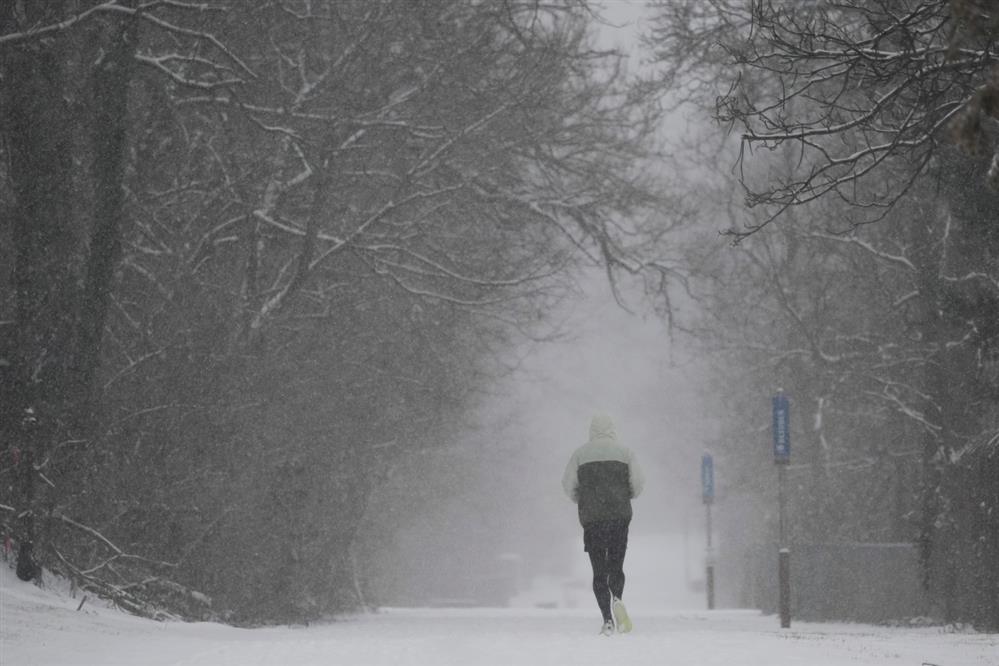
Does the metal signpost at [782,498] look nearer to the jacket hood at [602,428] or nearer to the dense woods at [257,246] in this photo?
the dense woods at [257,246]

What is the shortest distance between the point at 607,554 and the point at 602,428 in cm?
119

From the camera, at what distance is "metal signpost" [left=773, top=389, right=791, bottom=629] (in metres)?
18.9

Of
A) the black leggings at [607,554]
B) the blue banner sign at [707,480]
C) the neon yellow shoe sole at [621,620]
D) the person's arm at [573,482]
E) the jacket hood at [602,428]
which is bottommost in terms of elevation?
the neon yellow shoe sole at [621,620]

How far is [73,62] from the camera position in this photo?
54.4ft

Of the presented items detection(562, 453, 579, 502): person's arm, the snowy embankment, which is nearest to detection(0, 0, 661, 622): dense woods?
the snowy embankment

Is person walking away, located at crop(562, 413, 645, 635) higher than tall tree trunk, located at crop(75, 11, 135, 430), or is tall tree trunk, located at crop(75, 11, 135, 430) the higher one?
tall tree trunk, located at crop(75, 11, 135, 430)

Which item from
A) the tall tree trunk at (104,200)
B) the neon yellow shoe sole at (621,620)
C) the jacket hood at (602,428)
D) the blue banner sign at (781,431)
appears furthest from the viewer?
the blue banner sign at (781,431)

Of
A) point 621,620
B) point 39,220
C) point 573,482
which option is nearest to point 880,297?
point 573,482

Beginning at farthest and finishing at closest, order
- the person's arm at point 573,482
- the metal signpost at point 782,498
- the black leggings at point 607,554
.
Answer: the metal signpost at point 782,498 → the person's arm at point 573,482 → the black leggings at point 607,554

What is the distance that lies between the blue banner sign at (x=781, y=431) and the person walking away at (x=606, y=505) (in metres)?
5.64

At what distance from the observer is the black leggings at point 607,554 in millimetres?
13727

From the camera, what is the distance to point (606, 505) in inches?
543

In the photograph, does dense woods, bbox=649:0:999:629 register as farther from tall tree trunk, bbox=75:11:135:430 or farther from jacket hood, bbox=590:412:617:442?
tall tree trunk, bbox=75:11:135:430

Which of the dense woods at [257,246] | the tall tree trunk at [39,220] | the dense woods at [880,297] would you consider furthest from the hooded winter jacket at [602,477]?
the tall tree trunk at [39,220]
